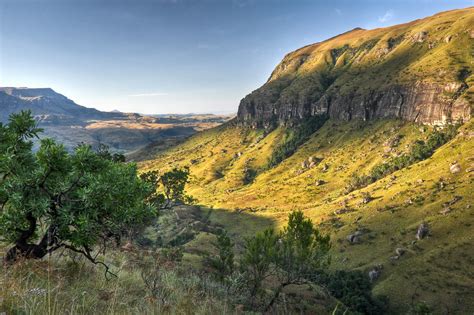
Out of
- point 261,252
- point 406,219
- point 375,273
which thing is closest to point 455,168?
point 406,219

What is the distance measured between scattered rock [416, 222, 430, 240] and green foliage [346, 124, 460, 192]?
71.8 metres

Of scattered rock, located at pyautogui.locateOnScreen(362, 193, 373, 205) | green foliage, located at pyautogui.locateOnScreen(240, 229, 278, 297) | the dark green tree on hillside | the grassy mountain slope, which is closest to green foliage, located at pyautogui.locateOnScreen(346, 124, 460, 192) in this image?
the grassy mountain slope

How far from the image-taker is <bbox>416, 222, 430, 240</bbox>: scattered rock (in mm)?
107431

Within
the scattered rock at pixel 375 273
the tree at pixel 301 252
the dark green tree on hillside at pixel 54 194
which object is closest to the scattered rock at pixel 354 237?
the scattered rock at pixel 375 273

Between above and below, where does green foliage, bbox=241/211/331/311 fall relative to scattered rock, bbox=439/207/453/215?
above

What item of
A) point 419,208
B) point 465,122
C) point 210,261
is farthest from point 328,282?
point 465,122

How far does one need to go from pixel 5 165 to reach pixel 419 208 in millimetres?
144556

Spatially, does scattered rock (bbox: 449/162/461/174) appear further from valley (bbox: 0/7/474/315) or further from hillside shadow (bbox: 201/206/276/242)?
hillside shadow (bbox: 201/206/276/242)

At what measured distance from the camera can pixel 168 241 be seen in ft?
385

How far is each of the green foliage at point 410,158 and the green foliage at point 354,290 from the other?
93.0m

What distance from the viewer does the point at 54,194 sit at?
9664 millimetres

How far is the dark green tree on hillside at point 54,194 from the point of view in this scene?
898 centimetres

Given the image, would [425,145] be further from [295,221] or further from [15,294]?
[15,294]

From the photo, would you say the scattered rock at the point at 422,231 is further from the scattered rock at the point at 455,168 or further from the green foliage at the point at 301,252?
the green foliage at the point at 301,252
